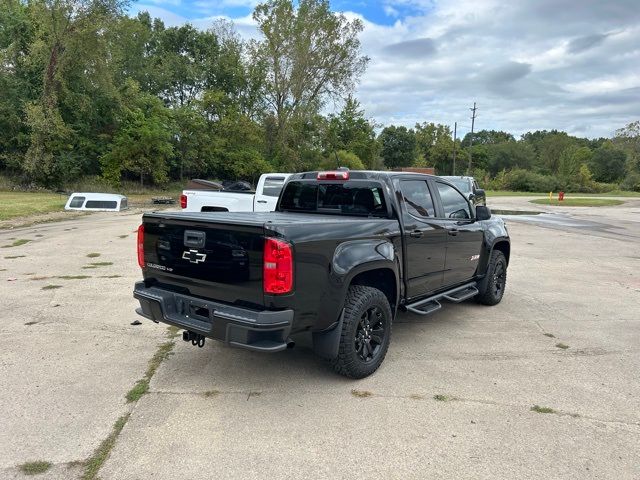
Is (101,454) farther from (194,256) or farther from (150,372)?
(194,256)

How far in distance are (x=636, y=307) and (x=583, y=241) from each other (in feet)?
26.3

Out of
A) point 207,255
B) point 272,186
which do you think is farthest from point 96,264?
point 207,255

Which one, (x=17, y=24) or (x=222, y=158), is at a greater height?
(x=17, y=24)

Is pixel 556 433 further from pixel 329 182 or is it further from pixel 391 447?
pixel 329 182

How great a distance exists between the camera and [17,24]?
30.2m

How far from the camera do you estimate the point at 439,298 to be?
5.32 meters

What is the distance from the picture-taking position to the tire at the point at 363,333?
3.83 m

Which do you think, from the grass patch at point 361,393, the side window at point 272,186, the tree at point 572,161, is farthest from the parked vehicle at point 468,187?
the tree at point 572,161

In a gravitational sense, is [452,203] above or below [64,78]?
below

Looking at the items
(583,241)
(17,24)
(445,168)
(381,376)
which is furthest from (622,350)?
(445,168)

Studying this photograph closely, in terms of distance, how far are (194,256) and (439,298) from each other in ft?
9.48

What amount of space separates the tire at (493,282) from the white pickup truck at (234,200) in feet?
20.5

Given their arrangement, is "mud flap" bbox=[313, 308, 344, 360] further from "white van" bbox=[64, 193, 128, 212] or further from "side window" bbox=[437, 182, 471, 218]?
"white van" bbox=[64, 193, 128, 212]

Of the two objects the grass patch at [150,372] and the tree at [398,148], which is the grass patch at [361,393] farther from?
the tree at [398,148]
